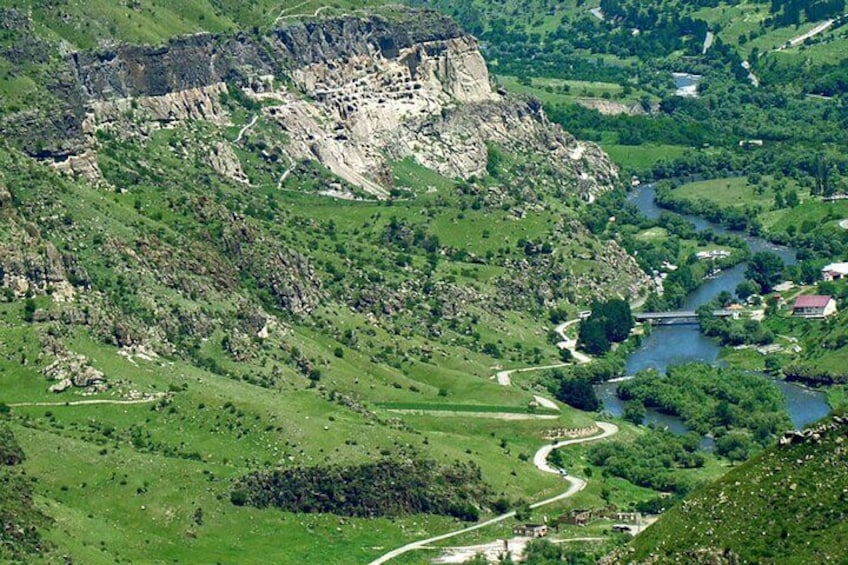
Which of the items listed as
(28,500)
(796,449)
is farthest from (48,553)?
(796,449)

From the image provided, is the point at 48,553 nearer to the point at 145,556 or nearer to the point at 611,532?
the point at 145,556

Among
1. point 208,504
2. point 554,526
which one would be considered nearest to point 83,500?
point 208,504

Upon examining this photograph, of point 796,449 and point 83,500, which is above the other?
point 796,449

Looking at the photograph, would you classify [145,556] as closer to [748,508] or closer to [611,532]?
[611,532]

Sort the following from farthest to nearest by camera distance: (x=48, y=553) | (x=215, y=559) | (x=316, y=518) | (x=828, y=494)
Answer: (x=316, y=518), (x=215, y=559), (x=48, y=553), (x=828, y=494)

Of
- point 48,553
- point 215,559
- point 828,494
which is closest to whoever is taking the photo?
point 828,494

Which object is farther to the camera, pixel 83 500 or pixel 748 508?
pixel 83 500
